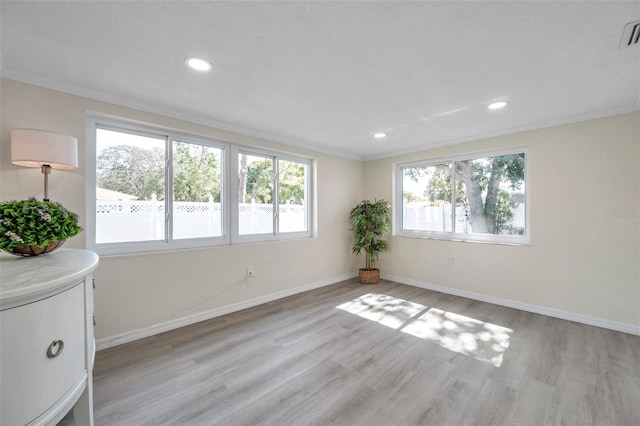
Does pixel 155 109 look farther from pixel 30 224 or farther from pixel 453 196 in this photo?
pixel 453 196

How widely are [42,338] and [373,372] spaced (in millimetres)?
1964

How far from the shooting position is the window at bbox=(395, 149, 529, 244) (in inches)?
139

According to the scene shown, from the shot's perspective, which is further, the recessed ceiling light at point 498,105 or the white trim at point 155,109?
the recessed ceiling light at point 498,105

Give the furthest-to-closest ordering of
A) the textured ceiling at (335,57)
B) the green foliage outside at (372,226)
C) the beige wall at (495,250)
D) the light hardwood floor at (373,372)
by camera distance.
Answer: the green foliage outside at (372,226)
the beige wall at (495,250)
the light hardwood floor at (373,372)
the textured ceiling at (335,57)

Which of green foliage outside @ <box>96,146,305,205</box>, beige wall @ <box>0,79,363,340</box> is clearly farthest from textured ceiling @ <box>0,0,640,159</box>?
green foliage outside @ <box>96,146,305,205</box>

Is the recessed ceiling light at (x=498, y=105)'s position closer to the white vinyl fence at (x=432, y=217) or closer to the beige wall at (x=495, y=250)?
the beige wall at (x=495, y=250)

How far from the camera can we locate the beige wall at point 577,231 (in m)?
2.74

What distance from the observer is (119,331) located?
2.50 metres

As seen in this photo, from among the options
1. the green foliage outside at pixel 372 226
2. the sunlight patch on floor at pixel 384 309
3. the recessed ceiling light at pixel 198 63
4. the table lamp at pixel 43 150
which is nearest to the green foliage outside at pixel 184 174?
the table lamp at pixel 43 150

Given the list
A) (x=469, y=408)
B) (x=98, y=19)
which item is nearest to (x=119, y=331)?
(x=98, y=19)

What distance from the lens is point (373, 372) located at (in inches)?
81.8

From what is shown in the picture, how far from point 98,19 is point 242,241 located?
2471 millimetres

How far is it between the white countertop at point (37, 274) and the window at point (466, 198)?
4.22 m

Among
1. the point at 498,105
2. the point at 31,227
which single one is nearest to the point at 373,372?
the point at 31,227
